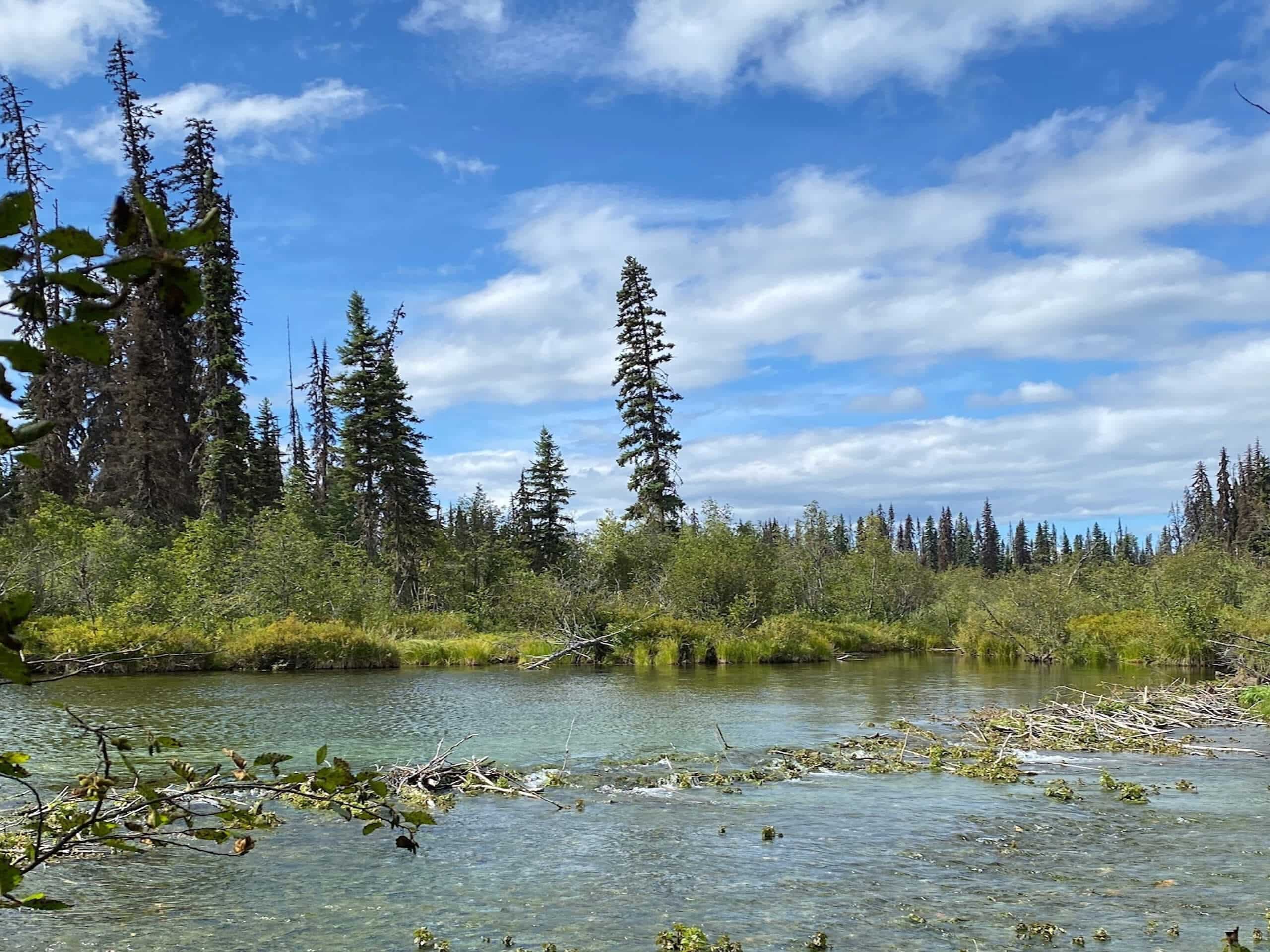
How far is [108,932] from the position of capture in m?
7.39

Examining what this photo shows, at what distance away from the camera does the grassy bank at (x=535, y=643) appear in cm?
2894

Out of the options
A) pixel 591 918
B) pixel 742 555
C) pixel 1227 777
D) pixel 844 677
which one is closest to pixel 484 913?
pixel 591 918

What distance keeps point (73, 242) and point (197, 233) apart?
23cm

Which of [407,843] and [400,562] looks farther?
[400,562]

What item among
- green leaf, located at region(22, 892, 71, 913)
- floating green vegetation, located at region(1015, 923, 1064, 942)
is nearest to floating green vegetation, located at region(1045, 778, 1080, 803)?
floating green vegetation, located at region(1015, 923, 1064, 942)

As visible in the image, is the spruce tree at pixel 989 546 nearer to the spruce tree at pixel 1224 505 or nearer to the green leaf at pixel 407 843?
the spruce tree at pixel 1224 505

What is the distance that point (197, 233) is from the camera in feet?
6.11

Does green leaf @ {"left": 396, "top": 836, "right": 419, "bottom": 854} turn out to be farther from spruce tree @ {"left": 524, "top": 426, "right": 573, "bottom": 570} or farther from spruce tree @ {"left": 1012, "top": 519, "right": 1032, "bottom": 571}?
spruce tree @ {"left": 1012, "top": 519, "right": 1032, "bottom": 571}

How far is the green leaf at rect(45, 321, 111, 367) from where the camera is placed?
5.90 ft

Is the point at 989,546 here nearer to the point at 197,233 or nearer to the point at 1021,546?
the point at 1021,546

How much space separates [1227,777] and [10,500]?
4381 centimetres

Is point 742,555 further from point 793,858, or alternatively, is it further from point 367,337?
point 793,858

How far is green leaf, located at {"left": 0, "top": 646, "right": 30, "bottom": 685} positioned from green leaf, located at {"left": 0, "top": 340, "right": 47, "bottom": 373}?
573 mm

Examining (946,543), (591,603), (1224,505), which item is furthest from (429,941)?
(946,543)
